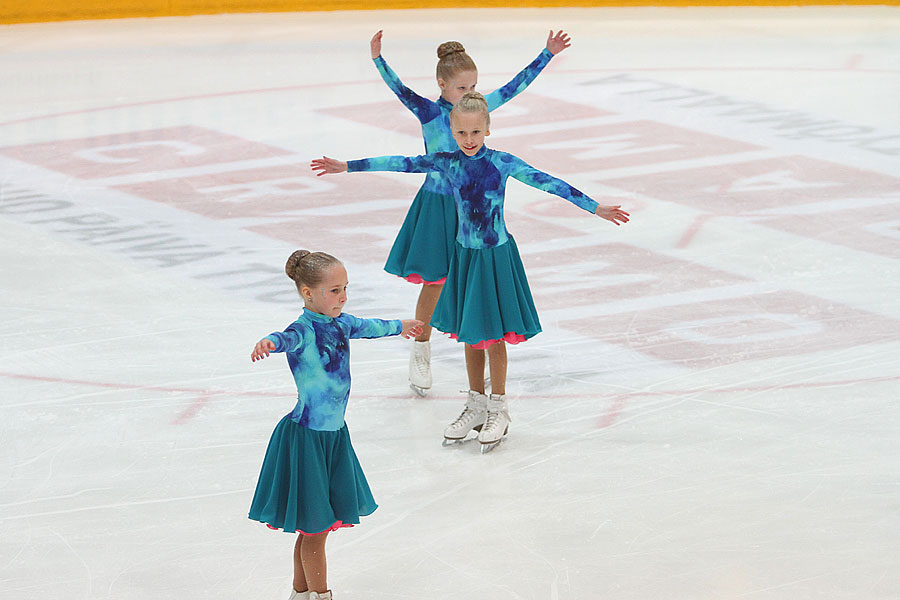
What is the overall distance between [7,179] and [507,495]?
4.92 meters

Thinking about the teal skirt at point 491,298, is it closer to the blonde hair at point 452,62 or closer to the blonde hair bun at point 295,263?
the blonde hair at point 452,62

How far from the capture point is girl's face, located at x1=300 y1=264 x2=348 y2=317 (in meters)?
3.20

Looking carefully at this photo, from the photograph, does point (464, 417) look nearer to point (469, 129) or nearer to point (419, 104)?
point (469, 129)

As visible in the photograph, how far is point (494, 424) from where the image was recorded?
4441 millimetres

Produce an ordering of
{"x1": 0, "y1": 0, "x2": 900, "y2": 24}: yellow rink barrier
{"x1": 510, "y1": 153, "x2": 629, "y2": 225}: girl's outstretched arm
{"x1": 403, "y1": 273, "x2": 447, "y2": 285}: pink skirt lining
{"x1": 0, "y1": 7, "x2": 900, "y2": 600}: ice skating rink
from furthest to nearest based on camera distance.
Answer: {"x1": 0, "y1": 0, "x2": 900, "y2": 24}: yellow rink barrier, {"x1": 403, "y1": 273, "x2": 447, "y2": 285}: pink skirt lining, {"x1": 510, "y1": 153, "x2": 629, "y2": 225}: girl's outstretched arm, {"x1": 0, "y1": 7, "x2": 900, "y2": 600}: ice skating rink

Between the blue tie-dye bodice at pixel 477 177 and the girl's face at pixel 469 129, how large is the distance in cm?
7

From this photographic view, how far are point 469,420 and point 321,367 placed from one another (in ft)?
4.39

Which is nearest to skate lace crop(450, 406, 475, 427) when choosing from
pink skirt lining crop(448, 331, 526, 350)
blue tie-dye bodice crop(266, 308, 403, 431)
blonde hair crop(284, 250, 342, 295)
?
pink skirt lining crop(448, 331, 526, 350)

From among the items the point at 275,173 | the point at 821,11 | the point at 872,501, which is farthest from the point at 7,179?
the point at 821,11

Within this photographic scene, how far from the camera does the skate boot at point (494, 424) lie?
4.42 m

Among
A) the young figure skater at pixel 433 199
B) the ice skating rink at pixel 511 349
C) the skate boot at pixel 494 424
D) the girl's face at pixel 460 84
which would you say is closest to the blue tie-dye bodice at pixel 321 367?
the ice skating rink at pixel 511 349

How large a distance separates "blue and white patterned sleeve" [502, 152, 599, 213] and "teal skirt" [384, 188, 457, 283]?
562mm

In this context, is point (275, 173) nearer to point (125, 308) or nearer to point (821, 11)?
point (125, 308)

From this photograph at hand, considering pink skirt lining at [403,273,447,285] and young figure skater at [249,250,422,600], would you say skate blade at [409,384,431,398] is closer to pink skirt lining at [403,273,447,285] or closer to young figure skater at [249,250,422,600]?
pink skirt lining at [403,273,447,285]
